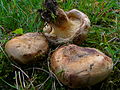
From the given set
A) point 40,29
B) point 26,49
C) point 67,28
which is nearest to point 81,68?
point 26,49

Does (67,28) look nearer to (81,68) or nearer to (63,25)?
(63,25)

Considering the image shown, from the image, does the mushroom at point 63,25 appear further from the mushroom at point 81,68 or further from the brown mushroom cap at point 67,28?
the mushroom at point 81,68

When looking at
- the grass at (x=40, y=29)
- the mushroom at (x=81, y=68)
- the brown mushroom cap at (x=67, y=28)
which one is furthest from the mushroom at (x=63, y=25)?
the mushroom at (x=81, y=68)

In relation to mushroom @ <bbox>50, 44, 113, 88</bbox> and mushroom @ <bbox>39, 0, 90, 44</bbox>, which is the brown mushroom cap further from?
mushroom @ <bbox>50, 44, 113, 88</bbox>

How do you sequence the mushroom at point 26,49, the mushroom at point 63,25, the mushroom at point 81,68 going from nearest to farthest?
the mushroom at point 81,68 < the mushroom at point 26,49 < the mushroom at point 63,25

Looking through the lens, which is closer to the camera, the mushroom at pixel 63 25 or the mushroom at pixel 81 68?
the mushroom at pixel 81 68

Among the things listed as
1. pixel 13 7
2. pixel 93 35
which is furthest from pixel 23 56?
pixel 13 7
